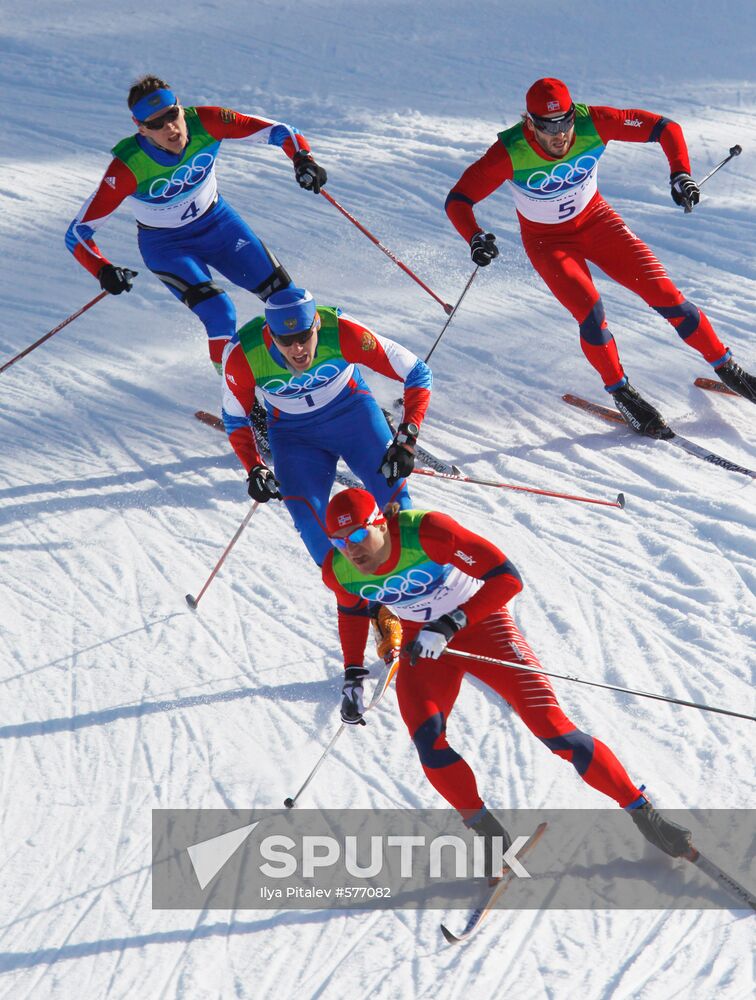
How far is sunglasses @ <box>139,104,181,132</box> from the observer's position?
19.5 ft

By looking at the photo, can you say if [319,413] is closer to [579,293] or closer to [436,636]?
[436,636]

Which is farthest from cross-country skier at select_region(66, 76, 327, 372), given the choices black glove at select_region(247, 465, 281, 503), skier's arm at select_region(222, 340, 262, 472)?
black glove at select_region(247, 465, 281, 503)

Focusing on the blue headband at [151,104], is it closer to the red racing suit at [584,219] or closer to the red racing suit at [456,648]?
the red racing suit at [584,219]

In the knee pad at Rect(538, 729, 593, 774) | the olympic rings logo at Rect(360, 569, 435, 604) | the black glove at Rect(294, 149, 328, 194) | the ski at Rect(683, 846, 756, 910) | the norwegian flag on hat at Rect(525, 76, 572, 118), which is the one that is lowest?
the ski at Rect(683, 846, 756, 910)

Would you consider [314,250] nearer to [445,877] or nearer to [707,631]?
[707,631]

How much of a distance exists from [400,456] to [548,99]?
2.05 meters

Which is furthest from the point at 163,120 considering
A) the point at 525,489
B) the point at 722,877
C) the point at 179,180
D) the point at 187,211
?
the point at 722,877

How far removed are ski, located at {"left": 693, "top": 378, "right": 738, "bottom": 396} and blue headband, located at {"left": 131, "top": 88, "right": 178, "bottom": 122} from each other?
137 inches

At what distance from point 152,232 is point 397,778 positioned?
3342 mm

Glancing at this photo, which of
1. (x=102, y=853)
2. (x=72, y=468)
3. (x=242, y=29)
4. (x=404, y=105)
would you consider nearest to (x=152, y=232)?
(x=72, y=468)

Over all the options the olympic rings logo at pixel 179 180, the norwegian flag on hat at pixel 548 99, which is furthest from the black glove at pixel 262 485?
the norwegian flag on hat at pixel 548 99

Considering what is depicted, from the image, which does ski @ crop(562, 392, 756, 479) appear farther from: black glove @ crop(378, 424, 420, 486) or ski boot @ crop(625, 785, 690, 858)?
ski boot @ crop(625, 785, 690, 858)

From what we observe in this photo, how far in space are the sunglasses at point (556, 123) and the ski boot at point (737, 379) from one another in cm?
159

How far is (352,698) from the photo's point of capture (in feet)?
14.3
